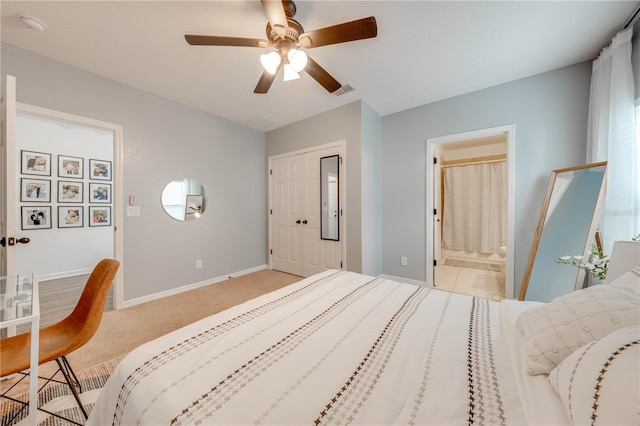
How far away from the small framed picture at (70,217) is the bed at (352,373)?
4.75m

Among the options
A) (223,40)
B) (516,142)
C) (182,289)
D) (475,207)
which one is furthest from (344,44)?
(475,207)

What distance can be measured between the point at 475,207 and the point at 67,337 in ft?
19.3

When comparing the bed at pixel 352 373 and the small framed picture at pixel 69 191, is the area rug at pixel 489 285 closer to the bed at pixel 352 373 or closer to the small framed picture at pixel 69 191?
the bed at pixel 352 373

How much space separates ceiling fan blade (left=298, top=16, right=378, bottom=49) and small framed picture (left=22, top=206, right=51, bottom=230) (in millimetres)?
4929

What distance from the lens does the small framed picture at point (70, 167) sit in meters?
3.82

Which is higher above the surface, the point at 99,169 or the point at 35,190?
the point at 99,169

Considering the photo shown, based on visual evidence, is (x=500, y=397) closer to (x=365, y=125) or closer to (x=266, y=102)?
(x=365, y=125)

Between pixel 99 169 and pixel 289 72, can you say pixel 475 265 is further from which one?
pixel 99 169

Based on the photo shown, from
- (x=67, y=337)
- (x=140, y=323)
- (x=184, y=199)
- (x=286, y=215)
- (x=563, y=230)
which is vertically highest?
(x=184, y=199)

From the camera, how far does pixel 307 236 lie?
12.6ft

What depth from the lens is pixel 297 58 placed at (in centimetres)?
160

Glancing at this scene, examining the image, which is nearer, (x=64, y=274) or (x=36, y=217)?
(x=36, y=217)

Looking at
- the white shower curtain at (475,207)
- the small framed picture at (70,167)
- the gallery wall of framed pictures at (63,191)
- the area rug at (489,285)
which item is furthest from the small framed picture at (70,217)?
the white shower curtain at (475,207)

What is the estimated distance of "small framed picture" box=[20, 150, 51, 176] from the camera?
3.48m
